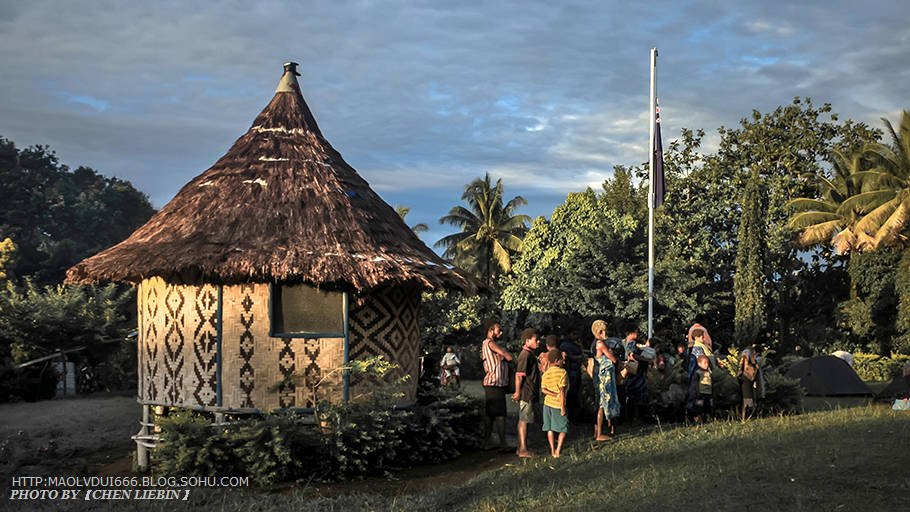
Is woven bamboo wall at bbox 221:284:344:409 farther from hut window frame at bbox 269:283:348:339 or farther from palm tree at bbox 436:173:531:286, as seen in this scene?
palm tree at bbox 436:173:531:286

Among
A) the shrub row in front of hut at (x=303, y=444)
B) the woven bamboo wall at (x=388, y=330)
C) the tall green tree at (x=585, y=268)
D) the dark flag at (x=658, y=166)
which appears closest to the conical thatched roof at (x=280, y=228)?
the woven bamboo wall at (x=388, y=330)

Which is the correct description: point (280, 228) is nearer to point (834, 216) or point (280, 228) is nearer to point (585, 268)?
point (585, 268)

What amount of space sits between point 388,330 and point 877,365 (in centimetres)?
2424


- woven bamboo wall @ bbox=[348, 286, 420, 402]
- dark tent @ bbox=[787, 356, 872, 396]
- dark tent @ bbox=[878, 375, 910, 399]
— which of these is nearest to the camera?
woven bamboo wall @ bbox=[348, 286, 420, 402]

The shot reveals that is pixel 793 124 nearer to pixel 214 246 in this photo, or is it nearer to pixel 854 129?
pixel 854 129

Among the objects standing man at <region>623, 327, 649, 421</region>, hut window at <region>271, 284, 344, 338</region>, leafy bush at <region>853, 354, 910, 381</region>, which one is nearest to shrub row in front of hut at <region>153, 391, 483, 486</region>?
hut window at <region>271, 284, 344, 338</region>

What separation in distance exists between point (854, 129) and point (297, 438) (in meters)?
34.2

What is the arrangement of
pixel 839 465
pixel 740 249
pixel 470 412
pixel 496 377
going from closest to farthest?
1. pixel 839 465
2. pixel 496 377
3. pixel 470 412
4. pixel 740 249

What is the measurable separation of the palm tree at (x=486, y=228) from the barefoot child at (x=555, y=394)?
32.9 meters

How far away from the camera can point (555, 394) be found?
1067 cm

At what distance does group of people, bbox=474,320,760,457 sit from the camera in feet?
35.5

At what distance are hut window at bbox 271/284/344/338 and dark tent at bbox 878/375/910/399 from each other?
10972mm

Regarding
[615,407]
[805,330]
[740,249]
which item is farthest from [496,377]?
[805,330]

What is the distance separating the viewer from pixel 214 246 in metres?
11.4
